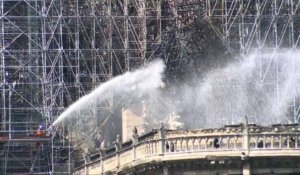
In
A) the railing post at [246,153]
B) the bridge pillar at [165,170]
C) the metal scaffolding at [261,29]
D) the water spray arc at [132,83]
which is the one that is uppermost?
the metal scaffolding at [261,29]

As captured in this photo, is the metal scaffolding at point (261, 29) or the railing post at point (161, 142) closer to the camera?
the railing post at point (161, 142)

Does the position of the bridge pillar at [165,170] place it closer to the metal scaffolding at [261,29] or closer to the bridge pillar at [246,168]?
the bridge pillar at [246,168]

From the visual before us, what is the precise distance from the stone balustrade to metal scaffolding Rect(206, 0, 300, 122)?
19.1 meters

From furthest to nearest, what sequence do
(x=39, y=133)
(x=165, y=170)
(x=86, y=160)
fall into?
(x=39, y=133) → (x=86, y=160) → (x=165, y=170)

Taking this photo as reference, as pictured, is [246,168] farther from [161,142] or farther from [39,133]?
[39,133]

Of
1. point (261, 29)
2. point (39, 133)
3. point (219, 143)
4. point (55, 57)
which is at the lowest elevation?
point (219, 143)

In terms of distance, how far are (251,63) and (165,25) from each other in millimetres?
5720

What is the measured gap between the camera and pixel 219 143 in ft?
186

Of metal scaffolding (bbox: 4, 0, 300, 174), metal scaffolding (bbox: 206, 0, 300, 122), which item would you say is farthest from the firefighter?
metal scaffolding (bbox: 206, 0, 300, 122)

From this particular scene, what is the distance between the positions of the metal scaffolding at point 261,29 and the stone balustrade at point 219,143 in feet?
62.5

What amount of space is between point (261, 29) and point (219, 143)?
76.9 feet

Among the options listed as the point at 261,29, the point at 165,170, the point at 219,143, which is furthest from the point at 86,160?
the point at 261,29

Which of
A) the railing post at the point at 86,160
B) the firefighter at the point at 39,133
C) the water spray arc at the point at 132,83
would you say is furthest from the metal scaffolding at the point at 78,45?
the railing post at the point at 86,160

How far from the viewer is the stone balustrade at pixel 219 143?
5609 cm
